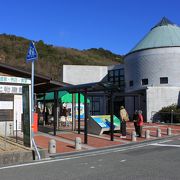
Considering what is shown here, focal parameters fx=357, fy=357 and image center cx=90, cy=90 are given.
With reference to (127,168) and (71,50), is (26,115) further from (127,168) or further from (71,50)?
(71,50)

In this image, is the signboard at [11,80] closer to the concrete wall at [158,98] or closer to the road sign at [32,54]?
the road sign at [32,54]

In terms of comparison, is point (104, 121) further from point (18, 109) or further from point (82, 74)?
point (82, 74)

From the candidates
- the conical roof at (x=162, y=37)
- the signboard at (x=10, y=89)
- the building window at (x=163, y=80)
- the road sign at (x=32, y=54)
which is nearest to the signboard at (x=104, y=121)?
the signboard at (x=10, y=89)

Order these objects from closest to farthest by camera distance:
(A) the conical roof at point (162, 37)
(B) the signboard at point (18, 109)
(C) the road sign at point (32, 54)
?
(C) the road sign at point (32, 54)
(B) the signboard at point (18, 109)
(A) the conical roof at point (162, 37)

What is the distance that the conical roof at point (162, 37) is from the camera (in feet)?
133

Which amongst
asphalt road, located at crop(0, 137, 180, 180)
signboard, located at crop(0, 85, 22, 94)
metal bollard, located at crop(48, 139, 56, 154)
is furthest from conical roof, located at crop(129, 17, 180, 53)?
metal bollard, located at crop(48, 139, 56, 154)

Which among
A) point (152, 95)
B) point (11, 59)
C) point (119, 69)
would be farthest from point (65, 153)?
point (11, 59)

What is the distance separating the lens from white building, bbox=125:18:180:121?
37.7m

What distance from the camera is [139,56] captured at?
135ft

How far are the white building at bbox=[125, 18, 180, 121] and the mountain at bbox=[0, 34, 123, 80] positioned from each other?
5687 cm

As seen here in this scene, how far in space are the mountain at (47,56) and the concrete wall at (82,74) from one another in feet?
151

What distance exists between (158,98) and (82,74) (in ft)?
54.7

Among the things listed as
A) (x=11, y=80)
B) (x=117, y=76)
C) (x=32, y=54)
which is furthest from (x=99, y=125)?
(x=117, y=76)

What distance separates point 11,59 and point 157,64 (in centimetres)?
7107
